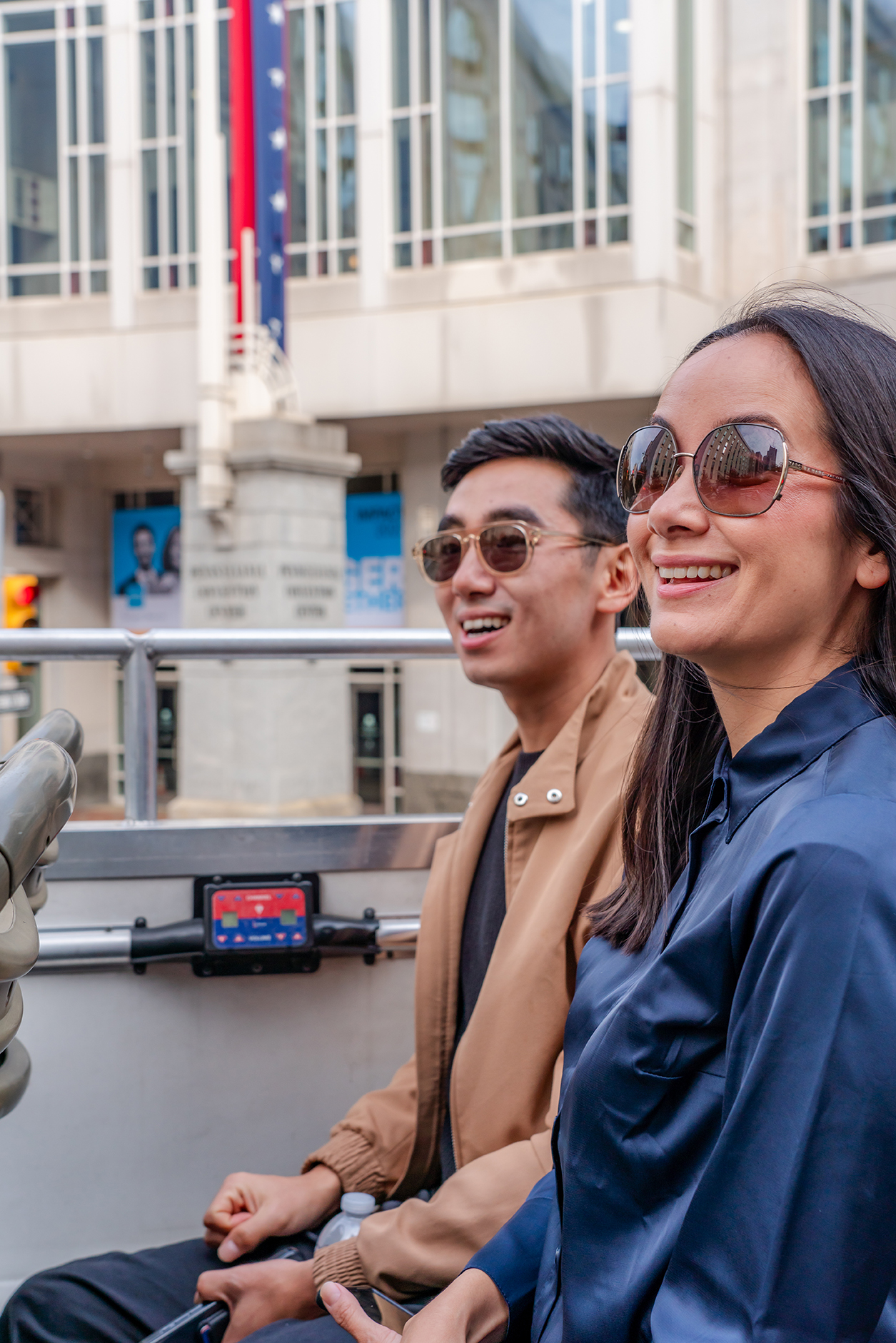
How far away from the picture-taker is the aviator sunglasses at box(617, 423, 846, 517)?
118 centimetres

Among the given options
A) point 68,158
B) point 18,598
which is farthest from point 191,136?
point 18,598

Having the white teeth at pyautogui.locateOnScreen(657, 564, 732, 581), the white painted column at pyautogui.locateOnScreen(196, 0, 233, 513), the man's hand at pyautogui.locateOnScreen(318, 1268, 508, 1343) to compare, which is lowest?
the man's hand at pyautogui.locateOnScreen(318, 1268, 508, 1343)

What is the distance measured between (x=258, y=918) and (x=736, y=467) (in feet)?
6.56

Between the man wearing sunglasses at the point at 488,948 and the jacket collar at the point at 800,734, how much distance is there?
621 mm

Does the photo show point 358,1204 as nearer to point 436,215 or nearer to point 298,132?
point 436,215

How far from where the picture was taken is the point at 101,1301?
2012 mm

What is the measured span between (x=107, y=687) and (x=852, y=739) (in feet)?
59.0

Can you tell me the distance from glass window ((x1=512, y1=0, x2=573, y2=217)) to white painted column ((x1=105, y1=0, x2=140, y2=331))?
494 cm

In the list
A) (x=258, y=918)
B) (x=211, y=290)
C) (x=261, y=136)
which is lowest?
(x=258, y=918)

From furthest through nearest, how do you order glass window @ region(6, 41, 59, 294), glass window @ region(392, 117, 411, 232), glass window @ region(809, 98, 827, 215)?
glass window @ region(6, 41, 59, 294)
glass window @ region(392, 117, 411, 232)
glass window @ region(809, 98, 827, 215)

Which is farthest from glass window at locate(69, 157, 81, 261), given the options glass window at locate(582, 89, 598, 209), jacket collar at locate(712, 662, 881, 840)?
jacket collar at locate(712, 662, 881, 840)

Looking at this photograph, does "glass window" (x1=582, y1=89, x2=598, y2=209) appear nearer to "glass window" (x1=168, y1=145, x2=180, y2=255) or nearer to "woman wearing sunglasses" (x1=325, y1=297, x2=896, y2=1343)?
"glass window" (x1=168, y1=145, x2=180, y2=255)

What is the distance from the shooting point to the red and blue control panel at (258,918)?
284 cm

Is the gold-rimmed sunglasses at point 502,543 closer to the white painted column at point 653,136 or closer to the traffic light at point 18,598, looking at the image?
the traffic light at point 18,598
